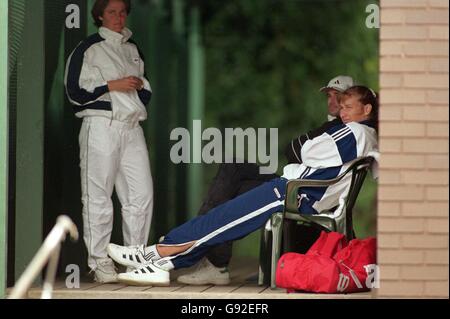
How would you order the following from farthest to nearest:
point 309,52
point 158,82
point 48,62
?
point 309,52 < point 158,82 < point 48,62

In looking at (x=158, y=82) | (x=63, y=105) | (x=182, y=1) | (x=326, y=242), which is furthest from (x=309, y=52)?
(x=326, y=242)

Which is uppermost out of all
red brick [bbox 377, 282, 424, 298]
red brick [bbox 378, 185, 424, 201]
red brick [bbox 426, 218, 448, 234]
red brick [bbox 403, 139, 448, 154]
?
red brick [bbox 403, 139, 448, 154]

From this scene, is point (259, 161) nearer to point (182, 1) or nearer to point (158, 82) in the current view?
point (158, 82)

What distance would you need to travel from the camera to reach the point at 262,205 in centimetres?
729

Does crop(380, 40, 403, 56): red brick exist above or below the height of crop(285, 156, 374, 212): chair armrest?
above

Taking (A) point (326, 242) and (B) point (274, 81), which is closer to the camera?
(A) point (326, 242)

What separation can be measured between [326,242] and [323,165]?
40 centimetres

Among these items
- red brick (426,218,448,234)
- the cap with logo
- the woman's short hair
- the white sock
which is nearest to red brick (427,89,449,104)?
red brick (426,218,448,234)

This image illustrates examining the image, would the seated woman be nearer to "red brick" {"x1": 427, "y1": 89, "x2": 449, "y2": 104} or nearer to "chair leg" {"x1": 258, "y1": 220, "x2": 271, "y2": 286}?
"chair leg" {"x1": 258, "y1": 220, "x2": 271, "y2": 286}

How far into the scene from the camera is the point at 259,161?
8.68 meters

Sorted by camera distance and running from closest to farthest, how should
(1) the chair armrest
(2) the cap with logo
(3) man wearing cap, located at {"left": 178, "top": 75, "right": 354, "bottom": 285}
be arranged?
(1) the chair armrest < (3) man wearing cap, located at {"left": 178, "top": 75, "right": 354, "bottom": 285} < (2) the cap with logo

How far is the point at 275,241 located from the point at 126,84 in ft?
3.96

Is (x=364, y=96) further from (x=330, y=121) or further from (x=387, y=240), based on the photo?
(x=387, y=240)

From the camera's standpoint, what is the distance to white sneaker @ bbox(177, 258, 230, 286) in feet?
25.1
